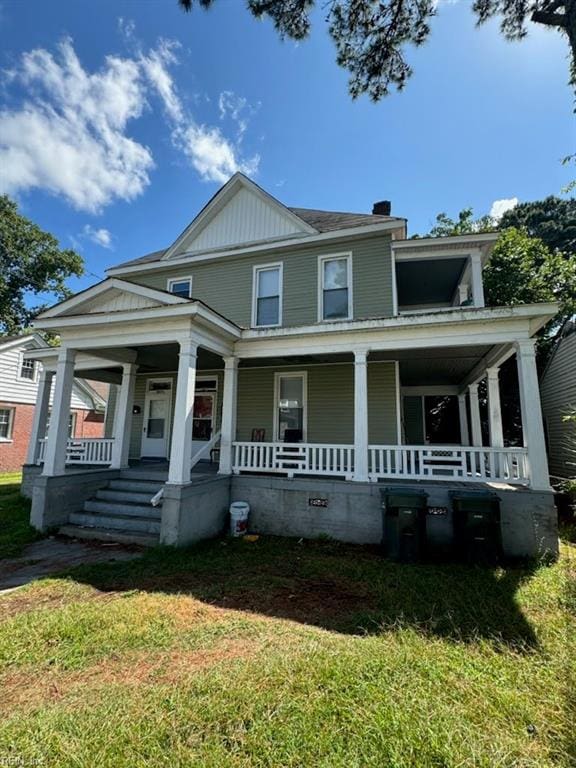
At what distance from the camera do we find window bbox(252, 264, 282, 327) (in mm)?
9699

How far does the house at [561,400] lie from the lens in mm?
12344

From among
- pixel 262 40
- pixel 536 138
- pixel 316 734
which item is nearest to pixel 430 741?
pixel 316 734

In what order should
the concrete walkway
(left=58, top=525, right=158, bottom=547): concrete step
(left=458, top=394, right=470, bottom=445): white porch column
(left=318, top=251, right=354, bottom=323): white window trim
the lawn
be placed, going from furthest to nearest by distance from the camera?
1. (left=458, top=394, right=470, bottom=445): white porch column
2. (left=318, top=251, right=354, bottom=323): white window trim
3. (left=58, top=525, right=158, bottom=547): concrete step
4. the concrete walkway
5. the lawn

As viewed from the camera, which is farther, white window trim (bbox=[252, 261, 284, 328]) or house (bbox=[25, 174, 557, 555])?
white window trim (bbox=[252, 261, 284, 328])

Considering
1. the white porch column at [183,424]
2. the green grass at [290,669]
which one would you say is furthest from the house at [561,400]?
the white porch column at [183,424]

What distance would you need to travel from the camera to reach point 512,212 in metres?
27.4

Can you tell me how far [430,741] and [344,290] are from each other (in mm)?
8448

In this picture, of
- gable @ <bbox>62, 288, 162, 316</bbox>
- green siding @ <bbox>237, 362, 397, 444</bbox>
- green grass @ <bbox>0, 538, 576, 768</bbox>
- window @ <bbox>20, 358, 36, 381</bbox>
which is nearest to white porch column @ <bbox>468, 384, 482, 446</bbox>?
green siding @ <bbox>237, 362, 397, 444</bbox>

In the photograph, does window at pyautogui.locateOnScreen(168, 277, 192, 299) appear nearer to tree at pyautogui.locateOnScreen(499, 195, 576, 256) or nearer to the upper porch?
the upper porch

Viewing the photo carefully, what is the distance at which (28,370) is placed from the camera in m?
17.4

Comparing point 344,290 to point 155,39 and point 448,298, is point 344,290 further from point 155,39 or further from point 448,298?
point 155,39

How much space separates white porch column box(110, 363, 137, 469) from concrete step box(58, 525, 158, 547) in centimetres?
190

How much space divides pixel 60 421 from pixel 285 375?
5.31 meters

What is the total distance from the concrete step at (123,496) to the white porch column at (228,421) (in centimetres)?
163
